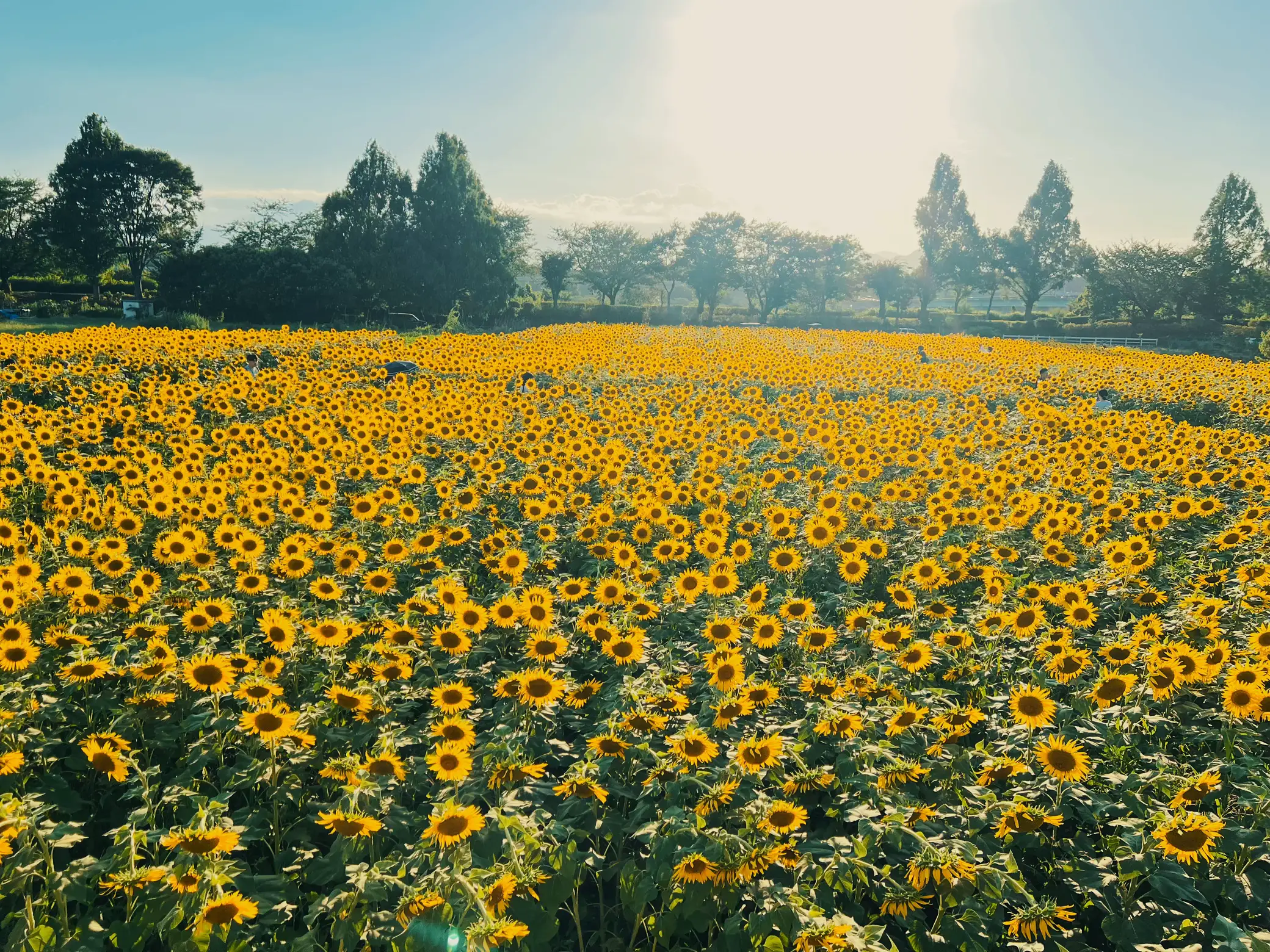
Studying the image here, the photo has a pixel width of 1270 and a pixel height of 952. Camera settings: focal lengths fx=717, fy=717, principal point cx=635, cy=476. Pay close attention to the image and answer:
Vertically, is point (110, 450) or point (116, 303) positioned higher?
point (116, 303)

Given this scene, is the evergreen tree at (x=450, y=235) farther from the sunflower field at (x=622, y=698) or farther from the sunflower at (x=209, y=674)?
the sunflower at (x=209, y=674)

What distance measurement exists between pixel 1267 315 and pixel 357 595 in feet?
257

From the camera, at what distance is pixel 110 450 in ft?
32.9

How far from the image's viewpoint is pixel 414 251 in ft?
170

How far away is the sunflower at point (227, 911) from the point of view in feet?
8.28

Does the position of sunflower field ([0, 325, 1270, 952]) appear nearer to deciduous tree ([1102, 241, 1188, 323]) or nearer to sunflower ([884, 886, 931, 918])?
sunflower ([884, 886, 931, 918])

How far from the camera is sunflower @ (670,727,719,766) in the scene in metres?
3.38

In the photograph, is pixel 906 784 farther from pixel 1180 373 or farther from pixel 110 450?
pixel 1180 373

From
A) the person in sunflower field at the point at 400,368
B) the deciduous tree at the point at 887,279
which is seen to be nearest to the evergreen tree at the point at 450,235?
the person in sunflower field at the point at 400,368

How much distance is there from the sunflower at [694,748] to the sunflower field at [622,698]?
35mm

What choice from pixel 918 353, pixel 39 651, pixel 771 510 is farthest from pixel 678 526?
pixel 918 353

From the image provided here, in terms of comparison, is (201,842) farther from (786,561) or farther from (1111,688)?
(786,561)

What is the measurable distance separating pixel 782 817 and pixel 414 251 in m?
54.5

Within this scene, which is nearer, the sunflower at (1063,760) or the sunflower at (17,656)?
the sunflower at (1063,760)
